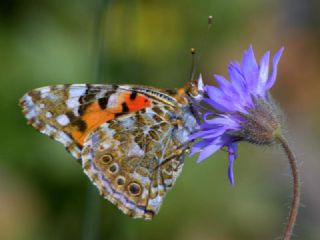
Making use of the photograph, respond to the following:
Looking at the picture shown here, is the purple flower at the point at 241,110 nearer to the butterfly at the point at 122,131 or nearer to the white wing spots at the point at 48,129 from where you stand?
the butterfly at the point at 122,131

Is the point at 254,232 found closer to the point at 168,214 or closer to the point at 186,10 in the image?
the point at 168,214

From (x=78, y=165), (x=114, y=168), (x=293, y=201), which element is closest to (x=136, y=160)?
(x=114, y=168)

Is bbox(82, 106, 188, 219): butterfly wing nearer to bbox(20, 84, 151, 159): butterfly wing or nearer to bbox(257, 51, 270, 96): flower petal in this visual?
bbox(20, 84, 151, 159): butterfly wing

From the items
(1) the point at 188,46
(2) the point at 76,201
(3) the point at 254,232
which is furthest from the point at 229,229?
(1) the point at 188,46

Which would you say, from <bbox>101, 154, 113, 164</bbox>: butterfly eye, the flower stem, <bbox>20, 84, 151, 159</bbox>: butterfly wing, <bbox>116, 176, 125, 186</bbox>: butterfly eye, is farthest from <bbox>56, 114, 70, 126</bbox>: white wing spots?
the flower stem

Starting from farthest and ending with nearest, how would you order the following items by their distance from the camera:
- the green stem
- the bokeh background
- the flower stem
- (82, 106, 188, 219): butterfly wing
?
the bokeh background < the green stem < (82, 106, 188, 219): butterfly wing < the flower stem

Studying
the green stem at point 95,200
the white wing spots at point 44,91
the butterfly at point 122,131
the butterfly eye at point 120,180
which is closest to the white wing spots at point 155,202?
the butterfly at point 122,131
